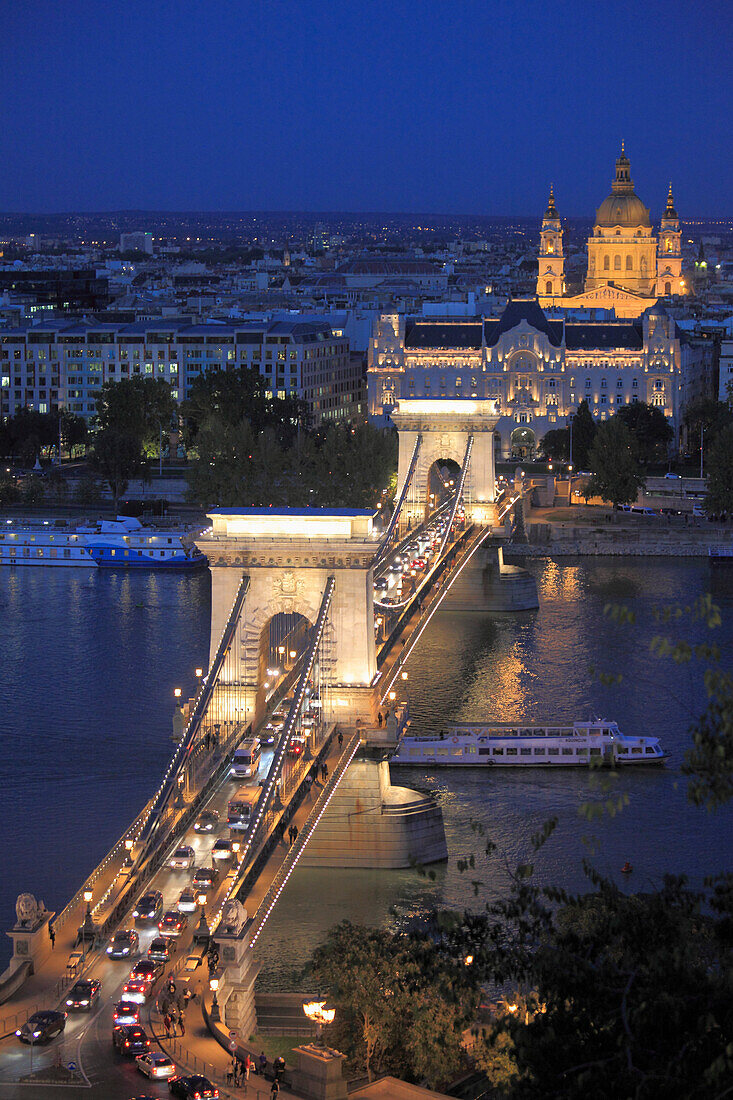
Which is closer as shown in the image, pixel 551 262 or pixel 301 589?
pixel 301 589

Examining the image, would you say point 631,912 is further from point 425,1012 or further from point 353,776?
point 353,776

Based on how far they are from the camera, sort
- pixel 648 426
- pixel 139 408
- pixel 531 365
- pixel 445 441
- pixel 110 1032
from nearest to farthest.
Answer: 1. pixel 110 1032
2. pixel 445 441
3. pixel 139 408
4. pixel 648 426
5. pixel 531 365

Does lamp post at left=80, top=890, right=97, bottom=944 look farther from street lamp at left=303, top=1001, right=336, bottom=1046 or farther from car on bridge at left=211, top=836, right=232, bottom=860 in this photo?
street lamp at left=303, top=1001, right=336, bottom=1046

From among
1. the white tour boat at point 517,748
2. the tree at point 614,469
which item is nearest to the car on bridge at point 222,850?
the white tour boat at point 517,748

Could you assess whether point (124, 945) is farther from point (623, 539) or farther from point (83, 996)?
point (623, 539)

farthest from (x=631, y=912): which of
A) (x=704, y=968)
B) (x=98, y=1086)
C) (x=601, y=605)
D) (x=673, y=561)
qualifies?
(x=673, y=561)

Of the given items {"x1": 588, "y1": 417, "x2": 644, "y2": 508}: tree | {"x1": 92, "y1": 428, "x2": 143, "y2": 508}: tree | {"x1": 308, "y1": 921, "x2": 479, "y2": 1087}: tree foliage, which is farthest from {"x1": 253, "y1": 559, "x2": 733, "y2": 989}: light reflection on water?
{"x1": 92, "y1": 428, "x2": 143, "y2": 508}: tree

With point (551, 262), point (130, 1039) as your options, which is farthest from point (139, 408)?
point (130, 1039)

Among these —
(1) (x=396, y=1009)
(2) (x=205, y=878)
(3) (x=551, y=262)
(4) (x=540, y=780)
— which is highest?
(3) (x=551, y=262)
